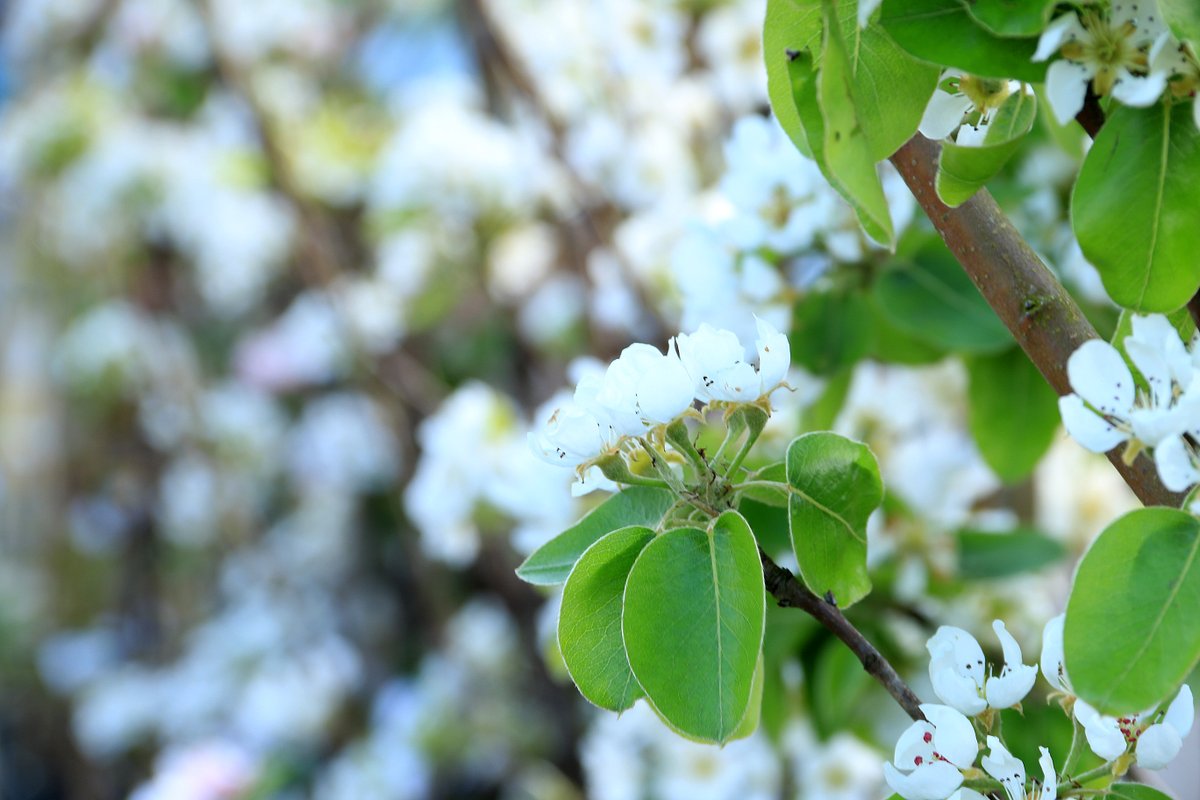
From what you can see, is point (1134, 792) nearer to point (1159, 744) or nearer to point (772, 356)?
point (1159, 744)

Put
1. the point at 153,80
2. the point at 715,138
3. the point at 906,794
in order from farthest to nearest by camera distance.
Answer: the point at 153,80 < the point at 715,138 < the point at 906,794

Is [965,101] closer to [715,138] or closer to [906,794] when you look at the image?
[906,794]

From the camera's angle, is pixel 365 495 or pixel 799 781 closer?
pixel 799 781

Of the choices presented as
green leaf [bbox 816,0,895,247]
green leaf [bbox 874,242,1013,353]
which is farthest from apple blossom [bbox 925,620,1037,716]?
green leaf [bbox 874,242,1013,353]

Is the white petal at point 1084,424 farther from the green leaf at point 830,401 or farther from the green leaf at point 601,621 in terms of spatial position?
the green leaf at point 830,401

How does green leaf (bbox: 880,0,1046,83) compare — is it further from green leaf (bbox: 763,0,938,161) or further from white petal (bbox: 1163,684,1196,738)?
white petal (bbox: 1163,684,1196,738)

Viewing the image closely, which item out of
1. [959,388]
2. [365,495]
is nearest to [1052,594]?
[959,388]

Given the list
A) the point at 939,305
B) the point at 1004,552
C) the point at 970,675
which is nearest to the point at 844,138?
the point at 970,675
